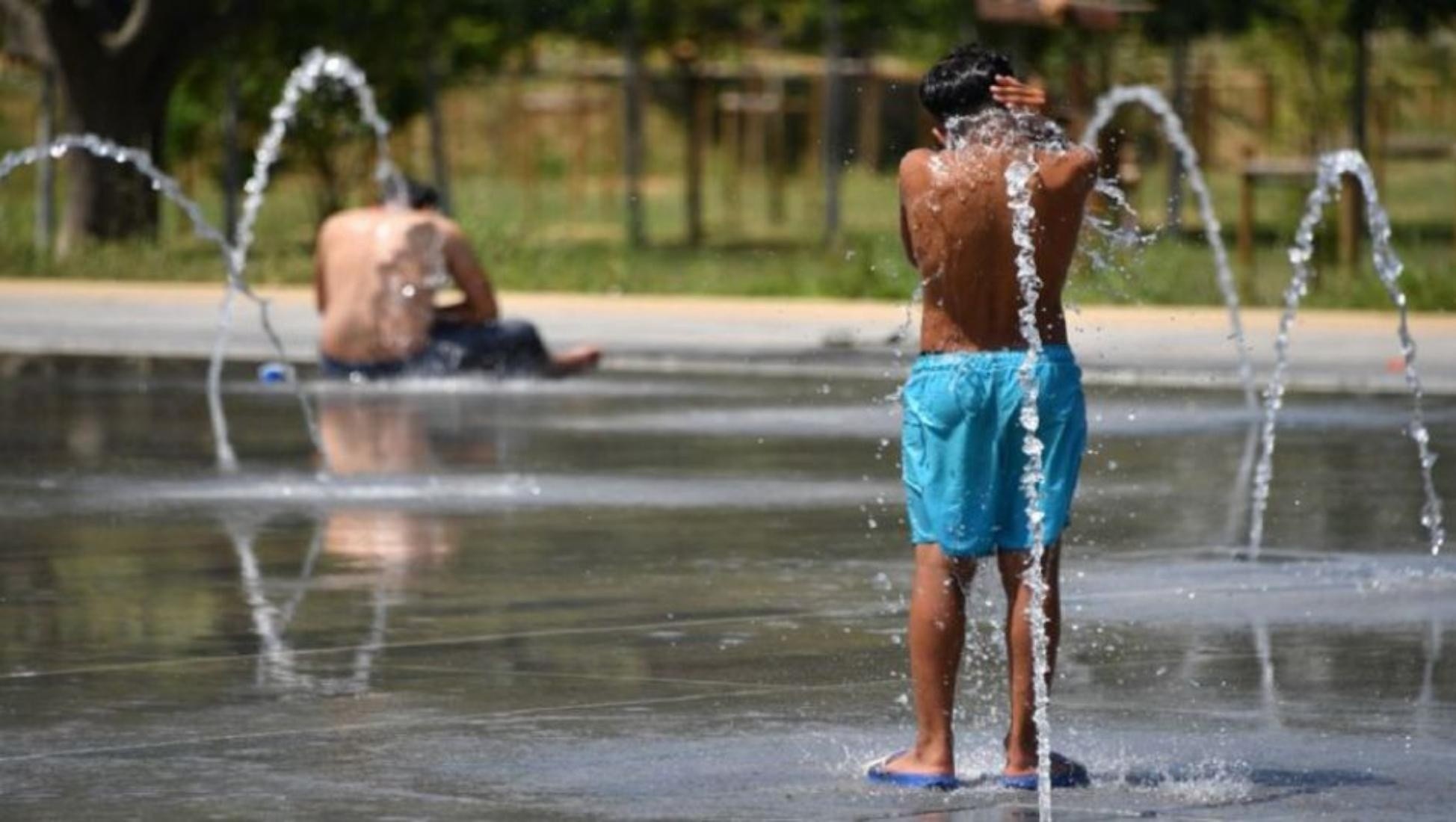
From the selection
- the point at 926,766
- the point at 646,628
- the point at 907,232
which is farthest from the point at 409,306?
the point at 926,766

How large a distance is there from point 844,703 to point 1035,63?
29.5m

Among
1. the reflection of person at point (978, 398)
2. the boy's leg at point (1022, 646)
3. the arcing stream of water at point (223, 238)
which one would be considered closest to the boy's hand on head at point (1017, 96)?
the reflection of person at point (978, 398)

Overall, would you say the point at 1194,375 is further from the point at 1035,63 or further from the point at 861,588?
the point at 1035,63

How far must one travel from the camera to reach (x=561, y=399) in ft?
68.3

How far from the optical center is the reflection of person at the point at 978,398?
8109 mm

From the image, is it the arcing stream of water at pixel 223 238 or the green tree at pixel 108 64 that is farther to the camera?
the green tree at pixel 108 64

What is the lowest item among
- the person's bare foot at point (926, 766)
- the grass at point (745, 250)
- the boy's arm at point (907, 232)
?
the grass at point (745, 250)

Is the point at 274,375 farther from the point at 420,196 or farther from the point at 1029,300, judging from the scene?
the point at 1029,300

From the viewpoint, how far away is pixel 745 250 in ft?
122

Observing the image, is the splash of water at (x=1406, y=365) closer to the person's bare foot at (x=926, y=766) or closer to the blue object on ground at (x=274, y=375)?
the person's bare foot at (x=926, y=766)

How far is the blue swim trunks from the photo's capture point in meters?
8.11

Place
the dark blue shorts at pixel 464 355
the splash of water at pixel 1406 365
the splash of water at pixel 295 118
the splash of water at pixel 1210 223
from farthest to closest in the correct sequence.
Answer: the splash of water at pixel 295 118
the dark blue shorts at pixel 464 355
the splash of water at pixel 1210 223
the splash of water at pixel 1406 365

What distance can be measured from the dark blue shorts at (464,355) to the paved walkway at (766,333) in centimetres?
183

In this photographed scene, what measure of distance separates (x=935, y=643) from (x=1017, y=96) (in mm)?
1185
